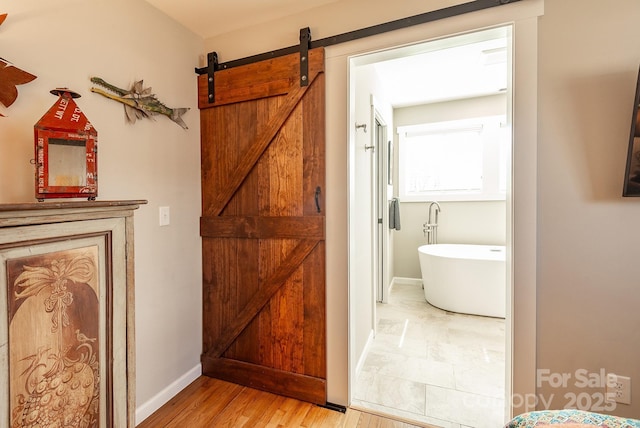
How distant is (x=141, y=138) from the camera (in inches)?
66.7

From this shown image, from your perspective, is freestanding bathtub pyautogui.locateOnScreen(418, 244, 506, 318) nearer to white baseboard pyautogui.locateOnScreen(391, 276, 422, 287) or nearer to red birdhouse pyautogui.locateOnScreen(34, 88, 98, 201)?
white baseboard pyautogui.locateOnScreen(391, 276, 422, 287)

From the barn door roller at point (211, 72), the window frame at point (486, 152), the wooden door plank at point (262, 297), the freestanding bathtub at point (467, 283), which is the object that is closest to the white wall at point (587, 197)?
the wooden door plank at point (262, 297)

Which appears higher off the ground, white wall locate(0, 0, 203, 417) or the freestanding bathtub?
white wall locate(0, 0, 203, 417)

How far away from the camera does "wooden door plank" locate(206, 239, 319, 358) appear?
1.82 m

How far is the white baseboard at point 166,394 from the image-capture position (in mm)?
1662

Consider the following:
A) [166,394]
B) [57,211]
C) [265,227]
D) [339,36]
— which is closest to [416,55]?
[339,36]

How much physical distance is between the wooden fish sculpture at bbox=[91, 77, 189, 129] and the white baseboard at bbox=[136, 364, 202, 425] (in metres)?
1.67

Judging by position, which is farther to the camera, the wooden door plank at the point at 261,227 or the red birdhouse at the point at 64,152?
the wooden door plank at the point at 261,227

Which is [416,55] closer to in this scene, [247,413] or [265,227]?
[265,227]

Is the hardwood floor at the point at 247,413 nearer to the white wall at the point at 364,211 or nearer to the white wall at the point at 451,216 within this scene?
the white wall at the point at 364,211

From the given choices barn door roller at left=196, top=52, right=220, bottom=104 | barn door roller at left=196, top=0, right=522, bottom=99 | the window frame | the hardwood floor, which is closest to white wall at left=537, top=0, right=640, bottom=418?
barn door roller at left=196, top=0, right=522, bottom=99

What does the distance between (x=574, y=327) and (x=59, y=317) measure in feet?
6.93

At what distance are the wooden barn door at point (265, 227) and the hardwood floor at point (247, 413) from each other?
0.27ft

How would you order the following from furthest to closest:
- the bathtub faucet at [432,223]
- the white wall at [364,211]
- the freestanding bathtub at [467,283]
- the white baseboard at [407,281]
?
the white baseboard at [407,281], the bathtub faucet at [432,223], the freestanding bathtub at [467,283], the white wall at [364,211]
